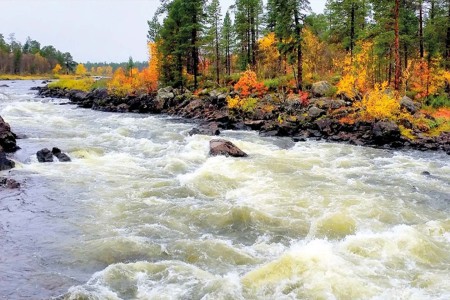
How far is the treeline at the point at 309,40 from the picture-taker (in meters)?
41.3

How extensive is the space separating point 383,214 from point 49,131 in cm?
2819

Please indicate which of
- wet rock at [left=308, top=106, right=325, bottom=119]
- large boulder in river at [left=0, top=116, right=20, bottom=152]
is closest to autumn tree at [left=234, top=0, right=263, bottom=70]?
wet rock at [left=308, top=106, right=325, bottom=119]

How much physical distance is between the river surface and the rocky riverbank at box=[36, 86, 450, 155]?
3.74m

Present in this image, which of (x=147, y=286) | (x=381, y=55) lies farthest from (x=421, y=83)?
(x=147, y=286)

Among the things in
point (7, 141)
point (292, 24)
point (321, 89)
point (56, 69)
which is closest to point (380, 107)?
point (321, 89)

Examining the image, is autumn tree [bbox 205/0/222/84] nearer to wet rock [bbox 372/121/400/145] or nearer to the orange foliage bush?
the orange foliage bush

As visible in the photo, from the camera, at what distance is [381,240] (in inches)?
529

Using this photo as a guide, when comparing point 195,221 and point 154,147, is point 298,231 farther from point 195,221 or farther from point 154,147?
point 154,147

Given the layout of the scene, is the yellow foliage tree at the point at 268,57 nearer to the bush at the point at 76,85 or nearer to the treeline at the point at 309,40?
the treeline at the point at 309,40

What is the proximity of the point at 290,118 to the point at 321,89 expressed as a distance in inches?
246

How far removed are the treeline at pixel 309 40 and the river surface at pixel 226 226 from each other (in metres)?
17.7

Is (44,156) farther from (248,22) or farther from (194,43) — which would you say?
(248,22)

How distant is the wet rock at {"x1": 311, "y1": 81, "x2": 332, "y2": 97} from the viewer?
4053cm

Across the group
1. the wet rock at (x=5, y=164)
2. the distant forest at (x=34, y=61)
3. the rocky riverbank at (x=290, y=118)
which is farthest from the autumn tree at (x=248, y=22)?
the distant forest at (x=34, y=61)
